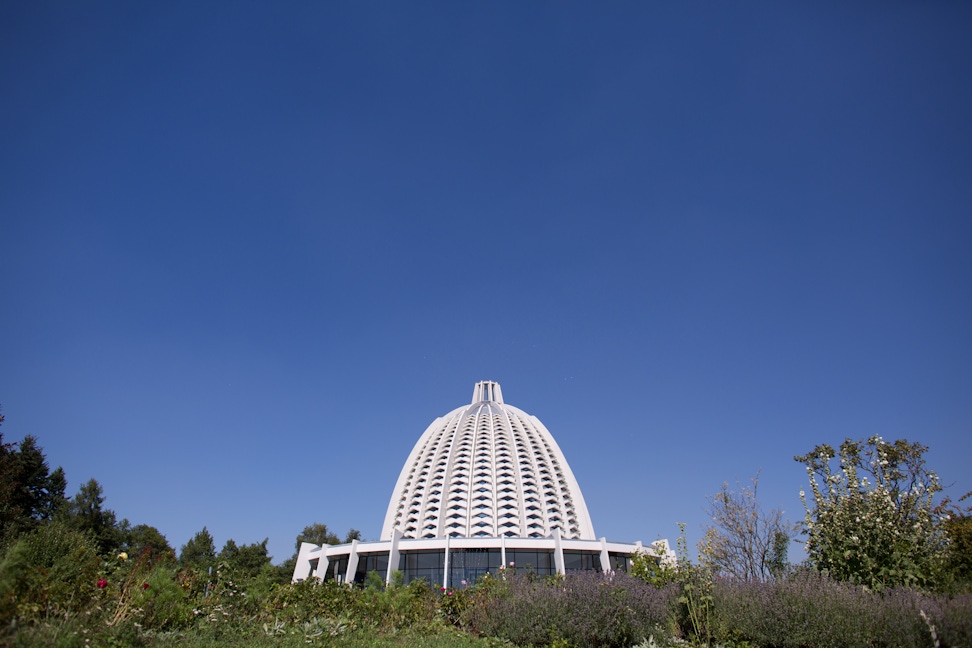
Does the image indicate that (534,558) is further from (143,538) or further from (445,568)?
(143,538)

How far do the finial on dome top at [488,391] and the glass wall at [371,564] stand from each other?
134 feet

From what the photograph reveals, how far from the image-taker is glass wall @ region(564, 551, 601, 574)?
48.9 meters

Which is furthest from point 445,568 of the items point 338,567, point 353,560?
point 338,567

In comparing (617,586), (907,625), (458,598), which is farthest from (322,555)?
(907,625)

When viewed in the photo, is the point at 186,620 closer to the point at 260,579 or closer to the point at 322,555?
the point at 260,579

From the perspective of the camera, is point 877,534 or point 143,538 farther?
point 143,538

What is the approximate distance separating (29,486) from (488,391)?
57.7 metres

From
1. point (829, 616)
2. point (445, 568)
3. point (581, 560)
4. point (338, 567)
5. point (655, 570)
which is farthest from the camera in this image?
point (338, 567)

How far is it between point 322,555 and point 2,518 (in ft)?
78.4

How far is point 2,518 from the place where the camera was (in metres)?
39.5

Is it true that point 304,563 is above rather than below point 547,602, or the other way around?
above

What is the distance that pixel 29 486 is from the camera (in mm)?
50125

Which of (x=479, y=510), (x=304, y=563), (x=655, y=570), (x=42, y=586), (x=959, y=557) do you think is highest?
(x=479, y=510)

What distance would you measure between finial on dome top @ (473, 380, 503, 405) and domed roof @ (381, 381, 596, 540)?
937 centimetres
